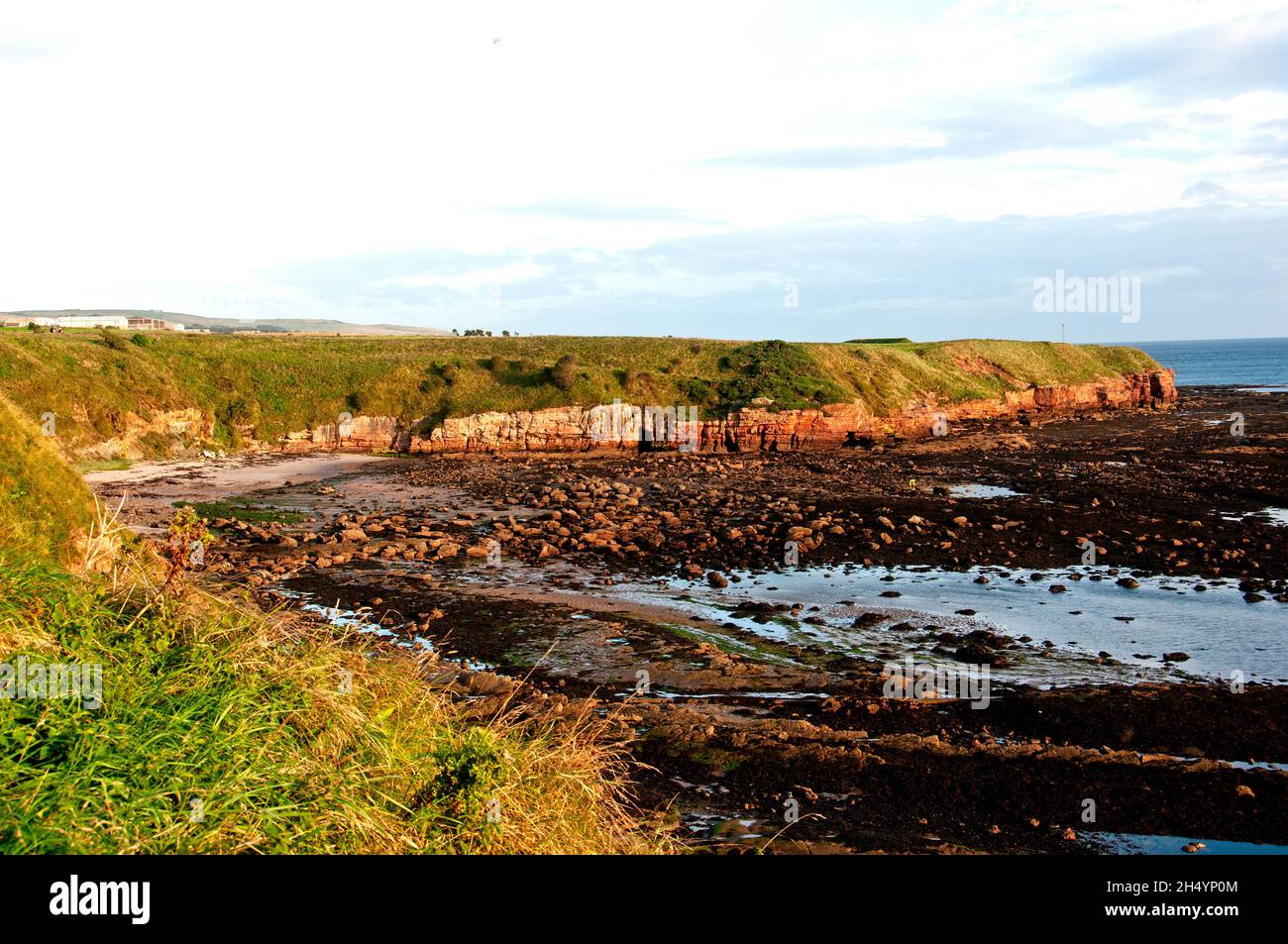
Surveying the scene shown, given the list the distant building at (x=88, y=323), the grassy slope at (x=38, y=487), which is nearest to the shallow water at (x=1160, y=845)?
the grassy slope at (x=38, y=487)

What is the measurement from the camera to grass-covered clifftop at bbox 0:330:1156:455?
46.3m

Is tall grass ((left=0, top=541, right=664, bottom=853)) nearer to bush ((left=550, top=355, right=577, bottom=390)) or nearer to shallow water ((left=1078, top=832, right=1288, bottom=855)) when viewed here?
shallow water ((left=1078, top=832, right=1288, bottom=855))

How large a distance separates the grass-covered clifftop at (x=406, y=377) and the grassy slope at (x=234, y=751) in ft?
132

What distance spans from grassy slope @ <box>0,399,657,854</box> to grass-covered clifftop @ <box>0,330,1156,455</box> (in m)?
40.2

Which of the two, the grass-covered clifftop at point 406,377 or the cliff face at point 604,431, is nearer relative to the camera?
the grass-covered clifftop at point 406,377

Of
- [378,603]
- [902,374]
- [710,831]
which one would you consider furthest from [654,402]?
[710,831]

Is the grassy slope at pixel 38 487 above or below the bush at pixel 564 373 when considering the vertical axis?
below

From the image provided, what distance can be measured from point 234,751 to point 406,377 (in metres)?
51.8

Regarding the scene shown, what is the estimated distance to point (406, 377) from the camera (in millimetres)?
56312

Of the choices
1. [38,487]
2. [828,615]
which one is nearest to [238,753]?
[38,487]

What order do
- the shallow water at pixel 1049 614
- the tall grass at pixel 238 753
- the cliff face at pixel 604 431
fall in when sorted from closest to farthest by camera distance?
1. the tall grass at pixel 238 753
2. the shallow water at pixel 1049 614
3. the cliff face at pixel 604 431

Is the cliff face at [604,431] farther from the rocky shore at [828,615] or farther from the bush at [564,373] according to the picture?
the rocky shore at [828,615]

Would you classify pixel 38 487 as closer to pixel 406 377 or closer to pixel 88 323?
pixel 406 377

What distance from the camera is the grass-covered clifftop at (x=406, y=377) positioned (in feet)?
152
